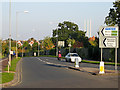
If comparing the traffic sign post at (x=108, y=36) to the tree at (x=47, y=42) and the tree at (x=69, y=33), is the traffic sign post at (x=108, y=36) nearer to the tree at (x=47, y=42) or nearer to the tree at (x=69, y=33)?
the tree at (x=69, y=33)

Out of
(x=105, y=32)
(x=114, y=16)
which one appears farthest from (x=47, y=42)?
(x=105, y=32)

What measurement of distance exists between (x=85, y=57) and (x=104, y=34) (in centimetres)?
3653

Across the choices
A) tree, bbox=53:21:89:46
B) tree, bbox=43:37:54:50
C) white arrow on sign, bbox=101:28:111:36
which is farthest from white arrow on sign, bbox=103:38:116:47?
tree, bbox=43:37:54:50

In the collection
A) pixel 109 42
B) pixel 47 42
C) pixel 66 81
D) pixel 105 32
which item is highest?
pixel 105 32

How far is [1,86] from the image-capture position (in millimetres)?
13039

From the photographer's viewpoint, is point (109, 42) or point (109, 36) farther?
point (109, 42)

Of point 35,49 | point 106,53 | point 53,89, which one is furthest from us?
point 35,49

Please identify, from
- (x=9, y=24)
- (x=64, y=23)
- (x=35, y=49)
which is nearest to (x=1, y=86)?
(x=9, y=24)

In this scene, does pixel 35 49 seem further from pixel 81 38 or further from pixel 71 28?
pixel 81 38

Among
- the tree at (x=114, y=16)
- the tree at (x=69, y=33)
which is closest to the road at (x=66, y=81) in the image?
the tree at (x=114, y=16)

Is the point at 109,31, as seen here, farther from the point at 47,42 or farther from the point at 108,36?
the point at 47,42

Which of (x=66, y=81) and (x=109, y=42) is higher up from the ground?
(x=109, y=42)

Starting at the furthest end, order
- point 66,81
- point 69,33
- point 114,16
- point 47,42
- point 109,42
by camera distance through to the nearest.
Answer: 1. point 47,42
2. point 69,33
3. point 114,16
4. point 109,42
5. point 66,81

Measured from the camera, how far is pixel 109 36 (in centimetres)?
1995
